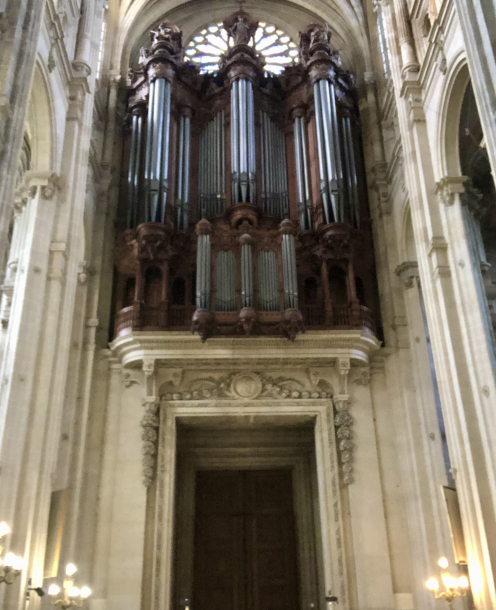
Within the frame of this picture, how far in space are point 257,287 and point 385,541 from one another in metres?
6.18

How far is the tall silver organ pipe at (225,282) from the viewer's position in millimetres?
14125

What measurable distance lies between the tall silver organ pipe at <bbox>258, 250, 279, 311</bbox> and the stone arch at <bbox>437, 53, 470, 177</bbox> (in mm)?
4282

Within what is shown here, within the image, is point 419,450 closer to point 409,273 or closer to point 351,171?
point 409,273

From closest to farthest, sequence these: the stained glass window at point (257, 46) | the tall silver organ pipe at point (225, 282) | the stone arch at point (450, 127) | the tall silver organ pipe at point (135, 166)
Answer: the stone arch at point (450, 127), the tall silver organ pipe at point (225, 282), the tall silver organ pipe at point (135, 166), the stained glass window at point (257, 46)

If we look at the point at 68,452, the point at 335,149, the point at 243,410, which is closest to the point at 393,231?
the point at 335,149

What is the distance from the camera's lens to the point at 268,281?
14344mm

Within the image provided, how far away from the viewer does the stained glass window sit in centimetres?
2036

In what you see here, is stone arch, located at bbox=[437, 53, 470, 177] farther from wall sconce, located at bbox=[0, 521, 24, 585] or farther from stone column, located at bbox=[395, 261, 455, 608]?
wall sconce, located at bbox=[0, 521, 24, 585]

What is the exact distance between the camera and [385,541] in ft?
44.4

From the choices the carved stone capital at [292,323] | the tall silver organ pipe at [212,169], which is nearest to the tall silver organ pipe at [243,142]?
the tall silver organ pipe at [212,169]

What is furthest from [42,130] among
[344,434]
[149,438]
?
[344,434]

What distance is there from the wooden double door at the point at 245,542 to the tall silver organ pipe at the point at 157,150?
7.14 meters

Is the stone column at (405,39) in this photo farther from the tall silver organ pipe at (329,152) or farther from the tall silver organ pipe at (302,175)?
the tall silver organ pipe at (302,175)

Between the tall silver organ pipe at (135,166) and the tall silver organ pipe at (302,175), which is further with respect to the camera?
the tall silver organ pipe at (302,175)
